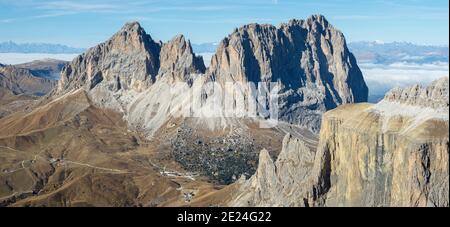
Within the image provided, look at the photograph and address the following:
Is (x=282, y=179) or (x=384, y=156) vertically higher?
(x=384, y=156)

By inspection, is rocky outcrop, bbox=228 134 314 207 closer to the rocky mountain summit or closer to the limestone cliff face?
the rocky mountain summit

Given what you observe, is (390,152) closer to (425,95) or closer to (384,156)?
(384,156)

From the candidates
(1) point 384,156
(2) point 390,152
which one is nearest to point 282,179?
(1) point 384,156

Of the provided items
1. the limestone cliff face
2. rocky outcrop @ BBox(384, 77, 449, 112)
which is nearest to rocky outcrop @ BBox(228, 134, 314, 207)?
the limestone cliff face

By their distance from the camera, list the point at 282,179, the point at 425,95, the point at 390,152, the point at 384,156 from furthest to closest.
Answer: the point at 282,179 → the point at 425,95 → the point at 384,156 → the point at 390,152

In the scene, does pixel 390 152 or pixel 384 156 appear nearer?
pixel 390 152

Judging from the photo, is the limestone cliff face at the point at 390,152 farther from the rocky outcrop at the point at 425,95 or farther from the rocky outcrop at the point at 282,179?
the rocky outcrop at the point at 282,179
